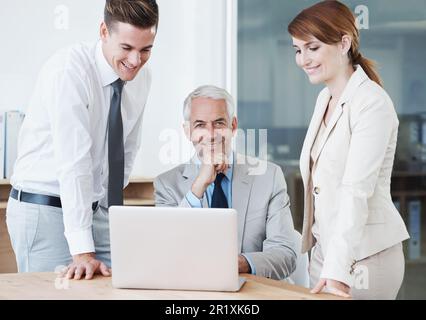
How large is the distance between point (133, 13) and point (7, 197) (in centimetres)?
127

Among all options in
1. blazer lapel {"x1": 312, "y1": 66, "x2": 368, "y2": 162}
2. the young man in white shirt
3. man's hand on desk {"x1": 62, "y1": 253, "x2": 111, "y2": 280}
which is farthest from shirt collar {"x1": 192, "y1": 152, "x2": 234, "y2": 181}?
man's hand on desk {"x1": 62, "y1": 253, "x2": 111, "y2": 280}

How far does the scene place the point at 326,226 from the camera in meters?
2.15

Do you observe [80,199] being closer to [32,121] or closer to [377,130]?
[32,121]

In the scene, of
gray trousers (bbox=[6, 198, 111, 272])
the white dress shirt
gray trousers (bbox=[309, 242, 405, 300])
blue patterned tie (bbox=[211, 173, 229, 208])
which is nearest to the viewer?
gray trousers (bbox=[309, 242, 405, 300])

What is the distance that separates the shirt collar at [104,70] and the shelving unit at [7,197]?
977 mm

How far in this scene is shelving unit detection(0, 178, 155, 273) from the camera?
3334 mm

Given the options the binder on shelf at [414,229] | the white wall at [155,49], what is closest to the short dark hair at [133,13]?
the white wall at [155,49]

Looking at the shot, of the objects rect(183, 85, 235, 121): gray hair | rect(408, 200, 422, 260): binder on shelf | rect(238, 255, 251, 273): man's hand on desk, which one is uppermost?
rect(183, 85, 235, 121): gray hair

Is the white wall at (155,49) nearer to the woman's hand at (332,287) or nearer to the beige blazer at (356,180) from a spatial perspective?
the beige blazer at (356,180)

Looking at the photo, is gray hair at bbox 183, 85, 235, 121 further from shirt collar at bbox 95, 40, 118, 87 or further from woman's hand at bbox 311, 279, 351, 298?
woman's hand at bbox 311, 279, 351, 298

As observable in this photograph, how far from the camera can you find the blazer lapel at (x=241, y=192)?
2.45 metres

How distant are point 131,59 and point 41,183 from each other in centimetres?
53

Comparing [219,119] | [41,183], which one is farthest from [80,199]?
[219,119]
